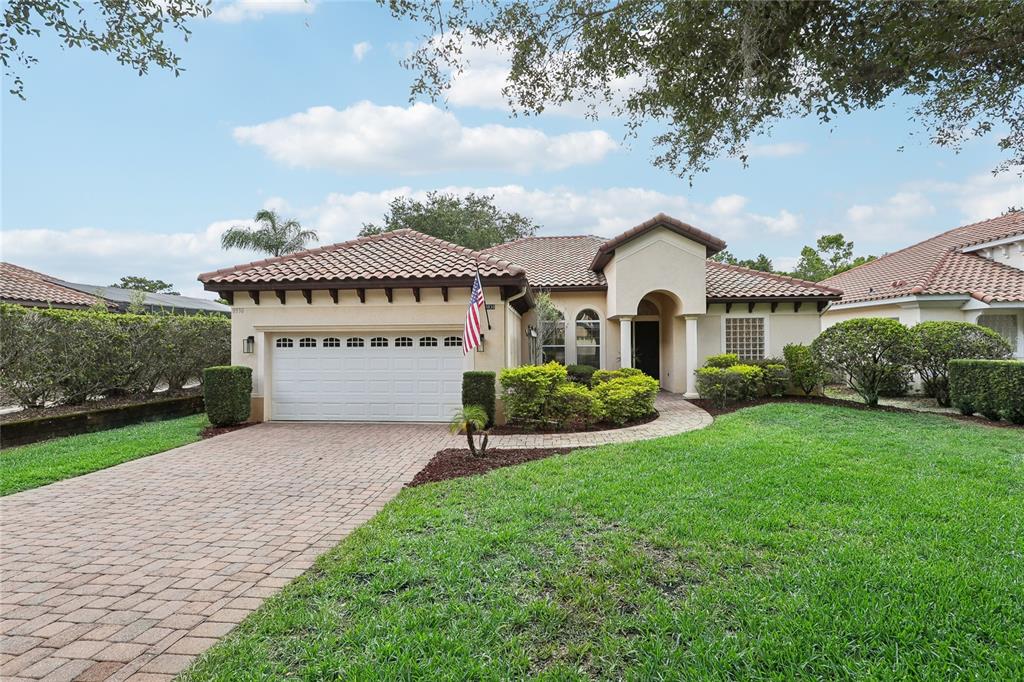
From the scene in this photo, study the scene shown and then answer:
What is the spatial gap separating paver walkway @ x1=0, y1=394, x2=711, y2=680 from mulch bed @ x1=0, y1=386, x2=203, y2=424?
5.06 meters

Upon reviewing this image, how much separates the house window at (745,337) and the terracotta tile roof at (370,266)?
28.9 feet

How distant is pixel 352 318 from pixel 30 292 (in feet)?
46.2

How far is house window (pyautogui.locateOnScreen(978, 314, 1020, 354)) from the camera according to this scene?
16.6 metres

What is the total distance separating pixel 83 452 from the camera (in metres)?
9.34

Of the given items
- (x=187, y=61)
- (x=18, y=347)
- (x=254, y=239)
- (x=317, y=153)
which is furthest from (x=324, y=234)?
(x=187, y=61)

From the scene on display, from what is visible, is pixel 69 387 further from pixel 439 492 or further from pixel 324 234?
pixel 324 234

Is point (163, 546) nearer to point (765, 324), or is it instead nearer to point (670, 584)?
point (670, 584)

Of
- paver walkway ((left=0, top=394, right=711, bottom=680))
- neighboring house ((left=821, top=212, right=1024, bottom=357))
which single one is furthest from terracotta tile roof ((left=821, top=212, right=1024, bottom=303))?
paver walkway ((left=0, top=394, right=711, bottom=680))

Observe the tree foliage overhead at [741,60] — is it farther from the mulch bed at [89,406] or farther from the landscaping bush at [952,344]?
the mulch bed at [89,406]

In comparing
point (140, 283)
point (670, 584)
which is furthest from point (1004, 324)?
point (140, 283)

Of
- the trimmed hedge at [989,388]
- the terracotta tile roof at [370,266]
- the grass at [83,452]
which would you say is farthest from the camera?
the terracotta tile roof at [370,266]

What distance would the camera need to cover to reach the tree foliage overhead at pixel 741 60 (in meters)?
4.78

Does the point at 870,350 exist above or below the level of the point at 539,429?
above

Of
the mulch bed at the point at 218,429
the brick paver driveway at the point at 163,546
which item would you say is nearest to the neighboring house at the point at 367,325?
the mulch bed at the point at 218,429
